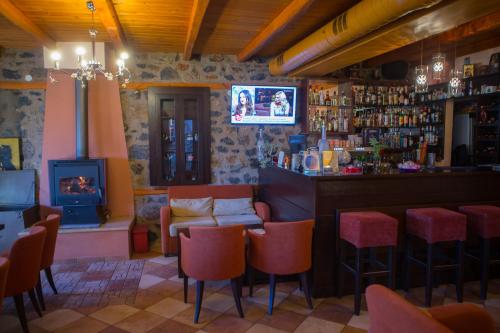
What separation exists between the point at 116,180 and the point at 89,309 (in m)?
2.32

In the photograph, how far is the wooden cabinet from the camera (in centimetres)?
527

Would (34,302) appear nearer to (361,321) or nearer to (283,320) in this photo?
(283,320)

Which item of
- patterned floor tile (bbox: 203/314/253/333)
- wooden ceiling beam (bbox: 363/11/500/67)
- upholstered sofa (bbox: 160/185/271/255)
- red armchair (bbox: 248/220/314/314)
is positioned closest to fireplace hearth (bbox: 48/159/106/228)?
upholstered sofa (bbox: 160/185/271/255)

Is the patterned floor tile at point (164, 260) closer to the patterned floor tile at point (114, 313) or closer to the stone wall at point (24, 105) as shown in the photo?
the patterned floor tile at point (114, 313)

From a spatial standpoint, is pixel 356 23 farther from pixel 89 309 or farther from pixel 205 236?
pixel 89 309

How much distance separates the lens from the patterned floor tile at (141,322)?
289 centimetres

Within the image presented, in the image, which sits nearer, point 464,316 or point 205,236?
point 464,316

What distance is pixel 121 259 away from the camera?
15.1 feet

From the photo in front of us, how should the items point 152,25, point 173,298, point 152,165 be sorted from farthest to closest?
1. point 152,165
2. point 152,25
3. point 173,298

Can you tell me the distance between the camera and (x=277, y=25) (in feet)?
12.5

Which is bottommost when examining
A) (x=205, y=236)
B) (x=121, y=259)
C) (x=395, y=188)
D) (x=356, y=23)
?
(x=121, y=259)

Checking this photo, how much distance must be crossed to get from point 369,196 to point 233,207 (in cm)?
220

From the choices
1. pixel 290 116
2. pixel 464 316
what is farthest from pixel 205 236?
pixel 290 116

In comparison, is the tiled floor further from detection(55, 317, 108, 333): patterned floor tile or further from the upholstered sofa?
the upholstered sofa
